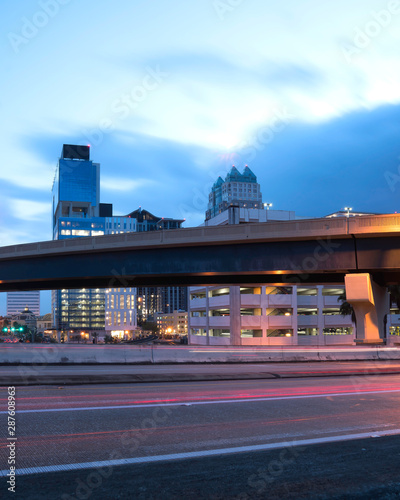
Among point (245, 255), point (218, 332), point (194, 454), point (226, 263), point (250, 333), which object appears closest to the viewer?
point (194, 454)

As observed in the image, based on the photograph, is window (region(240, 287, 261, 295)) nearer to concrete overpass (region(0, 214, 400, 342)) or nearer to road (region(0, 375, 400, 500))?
concrete overpass (region(0, 214, 400, 342))

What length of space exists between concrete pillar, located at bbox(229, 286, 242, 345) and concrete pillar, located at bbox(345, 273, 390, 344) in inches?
2015

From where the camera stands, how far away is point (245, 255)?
32312 mm

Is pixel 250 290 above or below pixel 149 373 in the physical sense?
above

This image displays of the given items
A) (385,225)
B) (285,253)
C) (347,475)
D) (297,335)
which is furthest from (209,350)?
(297,335)

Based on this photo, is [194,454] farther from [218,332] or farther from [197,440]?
[218,332]

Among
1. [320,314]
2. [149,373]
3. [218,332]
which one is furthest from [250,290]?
[149,373]

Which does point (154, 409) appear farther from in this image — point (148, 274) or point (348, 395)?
point (148, 274)

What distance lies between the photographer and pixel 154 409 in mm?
11836

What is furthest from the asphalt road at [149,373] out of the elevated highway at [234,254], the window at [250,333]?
the window at [250,333]

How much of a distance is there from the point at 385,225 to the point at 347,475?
952 inches

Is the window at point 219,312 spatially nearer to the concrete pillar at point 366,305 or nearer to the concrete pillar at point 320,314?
the concrete pillar at point 320,314

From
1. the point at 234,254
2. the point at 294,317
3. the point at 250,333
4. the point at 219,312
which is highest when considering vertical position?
the point at 234,254

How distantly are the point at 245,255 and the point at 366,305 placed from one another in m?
8.46
